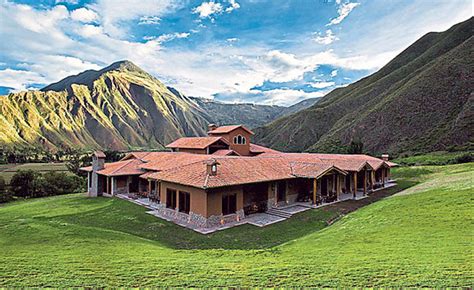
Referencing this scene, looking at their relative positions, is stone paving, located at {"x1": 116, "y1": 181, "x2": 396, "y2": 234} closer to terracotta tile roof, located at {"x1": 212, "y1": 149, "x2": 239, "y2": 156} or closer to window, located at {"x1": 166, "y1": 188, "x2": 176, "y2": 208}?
window, located at {"x1": 166, "y1": 188, "x2": 176, "y2": 208}

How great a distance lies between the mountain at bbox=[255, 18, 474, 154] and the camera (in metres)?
54.8

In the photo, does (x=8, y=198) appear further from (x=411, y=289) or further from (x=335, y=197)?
(x=411, y=289)

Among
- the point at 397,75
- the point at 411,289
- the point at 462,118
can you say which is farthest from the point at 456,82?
the point at 411,289

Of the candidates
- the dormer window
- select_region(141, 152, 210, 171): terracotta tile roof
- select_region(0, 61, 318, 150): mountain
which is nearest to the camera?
select_region(141, 152, 210, 171): terracotta tile roof

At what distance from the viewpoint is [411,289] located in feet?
18.5

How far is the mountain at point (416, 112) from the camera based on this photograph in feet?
180

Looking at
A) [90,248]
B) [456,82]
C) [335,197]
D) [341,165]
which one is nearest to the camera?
[90,248]

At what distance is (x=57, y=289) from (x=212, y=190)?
11.9 meters

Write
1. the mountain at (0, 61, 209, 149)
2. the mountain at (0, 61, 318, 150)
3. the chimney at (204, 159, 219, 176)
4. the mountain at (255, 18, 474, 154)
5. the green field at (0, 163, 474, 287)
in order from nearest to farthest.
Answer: the green field at (0, 163, 474, 287)
the chimney at (204, 159, 219, 176)
the mountain at (255, 18, 474, 154)
the mountain at (0, 61, 318, 150)
the mountain at (0, 61, 209, 149)

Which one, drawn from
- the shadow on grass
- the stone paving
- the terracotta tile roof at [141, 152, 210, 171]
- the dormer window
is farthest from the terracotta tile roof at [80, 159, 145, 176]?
the dormer window

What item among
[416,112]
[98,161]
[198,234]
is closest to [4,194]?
[98,161]

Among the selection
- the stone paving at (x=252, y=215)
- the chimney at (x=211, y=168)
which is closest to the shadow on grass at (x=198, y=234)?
the stone paving at (x=252, y=215)

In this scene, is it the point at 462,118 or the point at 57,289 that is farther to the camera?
the point at 462,118

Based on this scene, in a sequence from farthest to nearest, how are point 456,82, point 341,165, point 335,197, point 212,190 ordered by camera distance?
point 456,82, point 341,165, point 335,197, point 212,190
